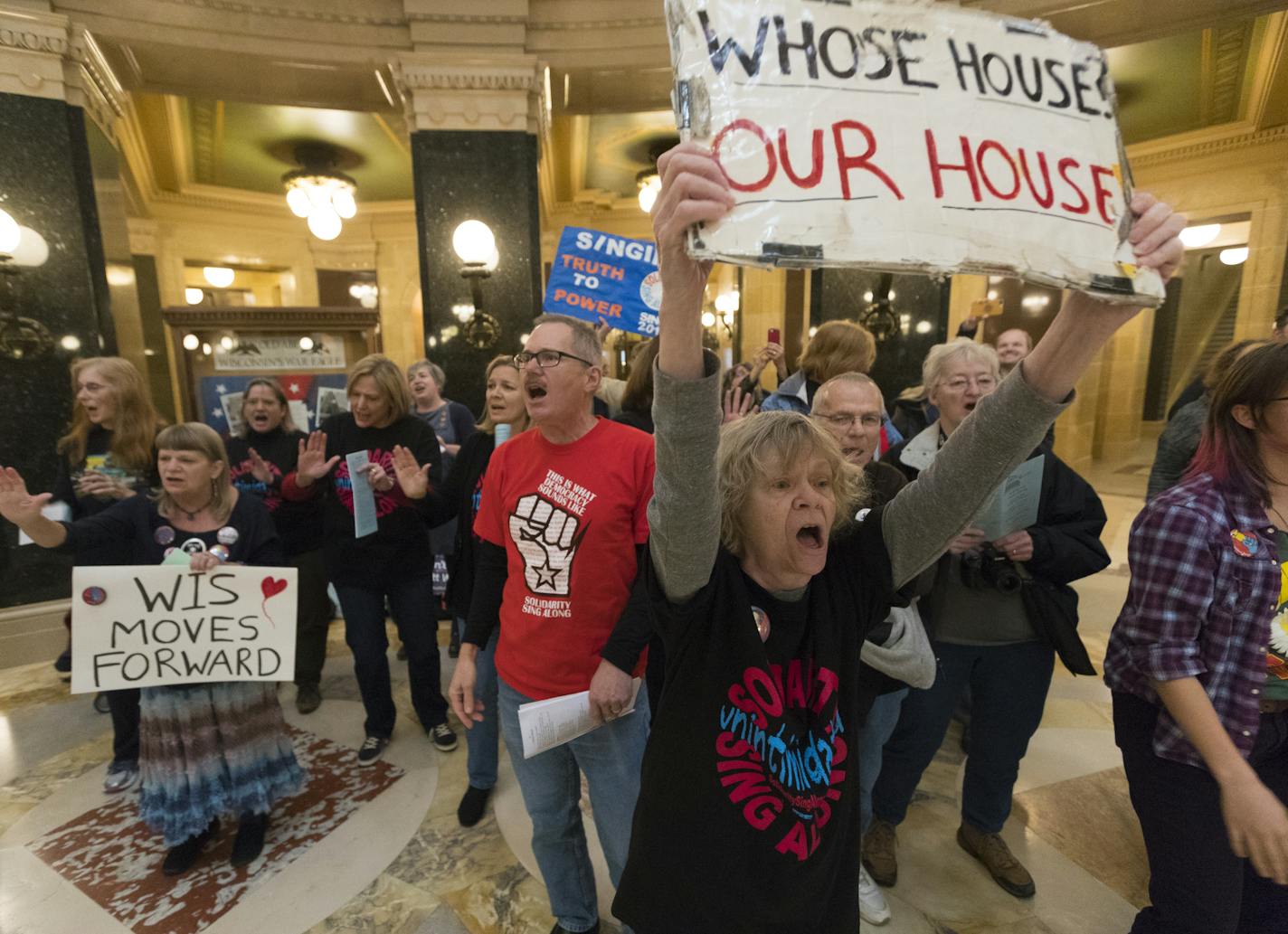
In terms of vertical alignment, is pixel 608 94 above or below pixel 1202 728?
above

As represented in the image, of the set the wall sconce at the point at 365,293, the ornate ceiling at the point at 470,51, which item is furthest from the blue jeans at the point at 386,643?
the wall sconce at the point at 365,293

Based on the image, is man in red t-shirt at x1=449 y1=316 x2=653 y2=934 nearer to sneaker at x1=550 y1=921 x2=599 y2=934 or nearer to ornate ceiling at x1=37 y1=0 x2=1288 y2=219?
sneaker at x1=550 y1=921 x2=599 y2=934

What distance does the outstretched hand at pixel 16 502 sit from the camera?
2.12 m

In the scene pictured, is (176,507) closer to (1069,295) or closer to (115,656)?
(115,656)

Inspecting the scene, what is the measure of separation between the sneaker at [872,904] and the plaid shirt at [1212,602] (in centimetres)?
106

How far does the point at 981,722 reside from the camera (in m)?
2.20

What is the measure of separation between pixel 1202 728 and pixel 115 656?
3.18 m

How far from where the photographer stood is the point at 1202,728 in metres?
1.35

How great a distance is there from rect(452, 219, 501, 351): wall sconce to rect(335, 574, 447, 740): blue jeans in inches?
108

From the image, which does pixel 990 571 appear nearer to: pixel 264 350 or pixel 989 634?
pixel 989 634

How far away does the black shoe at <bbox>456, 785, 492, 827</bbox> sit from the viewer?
2523 mm

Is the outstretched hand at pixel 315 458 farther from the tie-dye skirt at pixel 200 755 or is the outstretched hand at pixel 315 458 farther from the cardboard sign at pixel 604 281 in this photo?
the cardboard sign at pixel 604 281

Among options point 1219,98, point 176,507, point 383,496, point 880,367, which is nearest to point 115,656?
point 176,507

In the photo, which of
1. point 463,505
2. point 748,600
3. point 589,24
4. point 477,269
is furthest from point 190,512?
point 589,24
